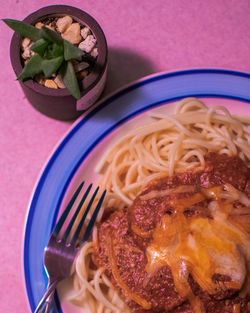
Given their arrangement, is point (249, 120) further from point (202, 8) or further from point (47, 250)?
point (47, 250)

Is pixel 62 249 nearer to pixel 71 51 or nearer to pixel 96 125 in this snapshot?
pixel 96 125

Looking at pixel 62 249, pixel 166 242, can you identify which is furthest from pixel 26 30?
pixel 166 242

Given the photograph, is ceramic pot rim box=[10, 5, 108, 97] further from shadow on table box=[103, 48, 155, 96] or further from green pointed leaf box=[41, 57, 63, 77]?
shadow on table box=[103, 48, 155, 96]

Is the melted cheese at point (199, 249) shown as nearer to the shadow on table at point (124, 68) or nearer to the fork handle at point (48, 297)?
the fork handle at point (48, 297)

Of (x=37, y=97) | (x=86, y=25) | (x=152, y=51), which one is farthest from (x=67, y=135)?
(x=152, y=51)

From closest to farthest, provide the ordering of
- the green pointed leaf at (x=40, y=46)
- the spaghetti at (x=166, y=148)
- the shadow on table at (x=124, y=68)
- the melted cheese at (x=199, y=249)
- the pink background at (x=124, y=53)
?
1. the melted cheese at (x=199, y=249)
2. the green pointed leaf at (x=40, y=46)
3. the spaghetti at (x=166, y=148)
4. the pink background at (x=124, y=53)
5. the shadow on table at (x=124, y=68)

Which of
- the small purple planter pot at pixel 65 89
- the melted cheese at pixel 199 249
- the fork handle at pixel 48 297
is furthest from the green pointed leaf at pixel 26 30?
Result: the fork handle at pixel 48 297
